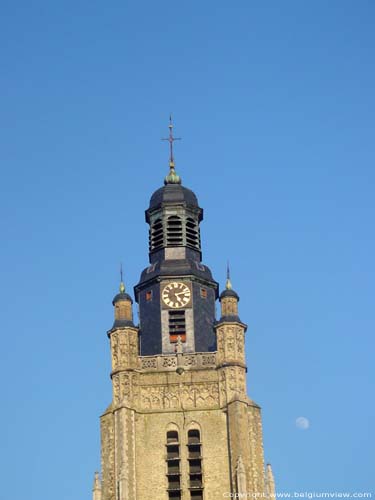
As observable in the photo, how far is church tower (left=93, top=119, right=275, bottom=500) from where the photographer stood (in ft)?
240

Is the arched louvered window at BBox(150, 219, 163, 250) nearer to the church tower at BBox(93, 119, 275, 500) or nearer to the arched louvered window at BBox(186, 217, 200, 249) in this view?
the church tower at BBox(93, 119, 275, 500)

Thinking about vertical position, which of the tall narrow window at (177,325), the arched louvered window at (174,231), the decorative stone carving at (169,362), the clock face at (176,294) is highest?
the arched louvered window at (174,231)

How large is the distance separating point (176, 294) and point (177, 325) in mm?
1793

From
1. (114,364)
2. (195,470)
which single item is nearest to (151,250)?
(114,364)

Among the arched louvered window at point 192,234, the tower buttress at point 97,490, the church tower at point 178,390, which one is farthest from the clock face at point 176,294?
the tower buttress at point 97,490

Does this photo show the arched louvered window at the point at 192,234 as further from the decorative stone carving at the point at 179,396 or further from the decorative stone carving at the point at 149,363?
the decorative stone carving at the point at 179,396

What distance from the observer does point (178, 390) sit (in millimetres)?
76000

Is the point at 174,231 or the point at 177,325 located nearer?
the point at 177,325

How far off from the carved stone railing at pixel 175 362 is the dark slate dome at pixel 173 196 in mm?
9609

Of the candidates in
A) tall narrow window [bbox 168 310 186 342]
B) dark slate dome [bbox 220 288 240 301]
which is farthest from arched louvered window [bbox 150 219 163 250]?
tall narrow window [bbox 168 310 186 342]

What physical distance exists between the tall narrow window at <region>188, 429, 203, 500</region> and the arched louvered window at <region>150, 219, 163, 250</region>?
38.4 feet

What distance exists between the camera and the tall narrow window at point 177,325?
77.6 meters

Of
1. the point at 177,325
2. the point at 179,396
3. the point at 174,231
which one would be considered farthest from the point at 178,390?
the point at 174,231

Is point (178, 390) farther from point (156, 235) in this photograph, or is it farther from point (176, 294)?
point (156, 235)
